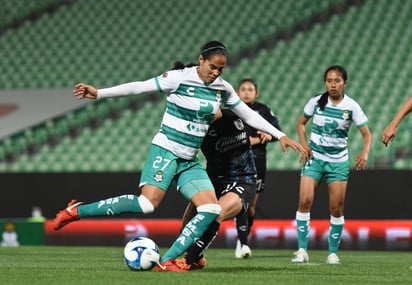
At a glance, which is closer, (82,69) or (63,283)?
(63,283)

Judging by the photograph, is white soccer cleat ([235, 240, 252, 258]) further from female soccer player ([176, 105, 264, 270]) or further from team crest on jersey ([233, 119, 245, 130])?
team crest on jersey ([233, 119, 245, 130])

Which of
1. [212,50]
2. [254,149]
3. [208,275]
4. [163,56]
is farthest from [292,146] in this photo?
[163,56]

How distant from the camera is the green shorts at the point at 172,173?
25.3ft

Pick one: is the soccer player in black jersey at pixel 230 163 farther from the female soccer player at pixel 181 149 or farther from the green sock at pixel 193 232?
the green sock at pixel 193 232

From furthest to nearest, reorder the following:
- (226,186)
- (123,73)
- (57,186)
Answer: (123,73) < (57,186) < (226,186)

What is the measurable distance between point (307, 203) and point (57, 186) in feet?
26.3

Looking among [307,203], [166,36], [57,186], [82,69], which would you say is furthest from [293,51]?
[307,203]

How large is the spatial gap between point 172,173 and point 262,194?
8.52 m

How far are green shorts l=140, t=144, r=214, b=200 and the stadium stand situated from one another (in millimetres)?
10011

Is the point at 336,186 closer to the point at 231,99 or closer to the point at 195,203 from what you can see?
the point at 231,99

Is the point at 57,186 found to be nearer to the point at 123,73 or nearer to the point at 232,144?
the point at 123,73

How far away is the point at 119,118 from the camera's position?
2117 centimetres

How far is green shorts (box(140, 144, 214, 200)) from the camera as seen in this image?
7715 millimetres

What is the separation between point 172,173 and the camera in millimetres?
7762
